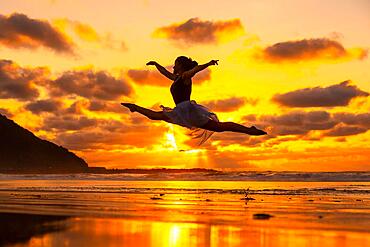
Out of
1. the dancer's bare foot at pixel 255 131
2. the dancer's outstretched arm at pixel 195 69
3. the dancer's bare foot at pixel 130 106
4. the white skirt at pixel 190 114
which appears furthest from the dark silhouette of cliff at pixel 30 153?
the dancer's bare foot at pixel 255 131

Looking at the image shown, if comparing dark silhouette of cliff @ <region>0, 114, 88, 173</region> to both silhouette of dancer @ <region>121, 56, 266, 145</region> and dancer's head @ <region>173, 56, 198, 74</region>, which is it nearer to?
silhouette of dancer @ <region>121, 56, 266, 145</region>

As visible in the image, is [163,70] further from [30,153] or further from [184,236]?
[30,153]

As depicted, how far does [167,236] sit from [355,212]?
24.4ft

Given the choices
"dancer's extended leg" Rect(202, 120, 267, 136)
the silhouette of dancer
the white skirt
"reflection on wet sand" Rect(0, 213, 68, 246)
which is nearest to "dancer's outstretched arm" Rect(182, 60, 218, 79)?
the silhouette of dancer

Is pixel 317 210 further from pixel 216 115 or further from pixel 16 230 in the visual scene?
pixel 16 230

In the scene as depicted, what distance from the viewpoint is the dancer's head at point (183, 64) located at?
13195 mm

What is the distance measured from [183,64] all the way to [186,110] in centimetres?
111

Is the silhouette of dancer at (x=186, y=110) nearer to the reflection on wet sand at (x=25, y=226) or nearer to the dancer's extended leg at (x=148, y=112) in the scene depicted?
the dancer's extended leg at (x=148, y=112)

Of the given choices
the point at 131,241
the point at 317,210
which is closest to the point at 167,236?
the point at 131,241

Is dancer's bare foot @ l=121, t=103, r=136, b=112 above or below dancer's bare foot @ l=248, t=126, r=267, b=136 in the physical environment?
above

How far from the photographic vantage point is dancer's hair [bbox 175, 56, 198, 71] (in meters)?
13.2

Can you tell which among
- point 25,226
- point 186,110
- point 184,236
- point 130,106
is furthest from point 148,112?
point 184,236

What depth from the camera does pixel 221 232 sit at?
35.6 ft

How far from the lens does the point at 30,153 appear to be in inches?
5300
